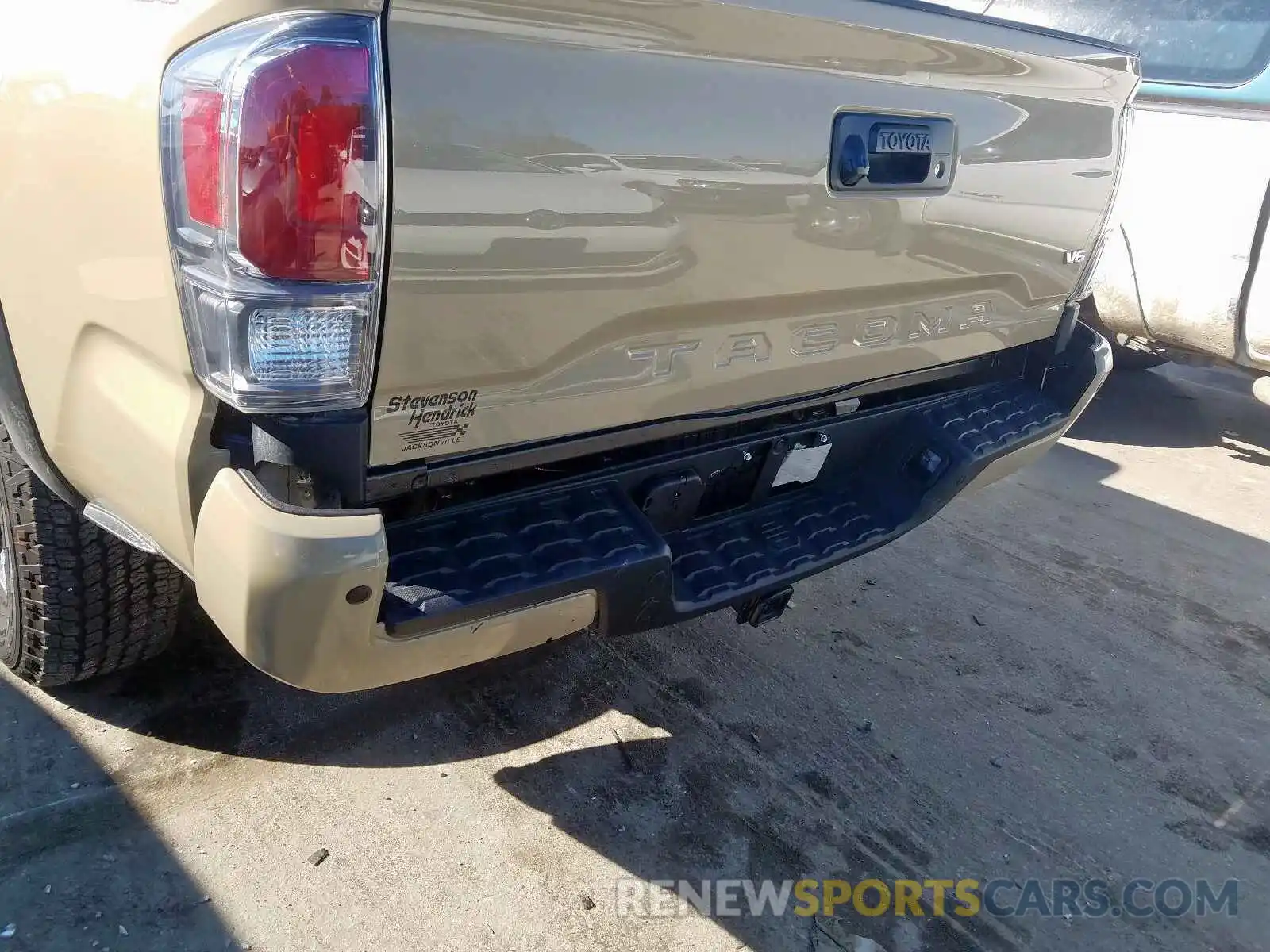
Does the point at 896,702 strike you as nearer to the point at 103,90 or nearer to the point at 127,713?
the point at 127,713

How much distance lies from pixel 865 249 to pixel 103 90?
1.43 metres

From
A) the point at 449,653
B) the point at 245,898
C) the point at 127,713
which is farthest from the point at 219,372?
the point at 127,713

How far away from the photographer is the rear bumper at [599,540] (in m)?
1.46

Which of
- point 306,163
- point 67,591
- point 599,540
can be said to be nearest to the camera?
point 306,163

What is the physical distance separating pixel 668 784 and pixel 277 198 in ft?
5.62

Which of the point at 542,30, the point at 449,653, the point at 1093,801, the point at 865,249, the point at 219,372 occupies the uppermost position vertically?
the point at 542,30

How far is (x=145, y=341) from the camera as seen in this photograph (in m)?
1.53

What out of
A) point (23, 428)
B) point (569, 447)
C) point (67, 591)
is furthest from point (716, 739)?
point (23, 428)

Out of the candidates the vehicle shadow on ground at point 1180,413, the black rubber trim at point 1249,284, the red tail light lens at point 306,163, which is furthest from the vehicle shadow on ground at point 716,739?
the vehicle shadow on ground at point 1180,413

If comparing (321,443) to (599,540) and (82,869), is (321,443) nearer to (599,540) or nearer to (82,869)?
(599,540)

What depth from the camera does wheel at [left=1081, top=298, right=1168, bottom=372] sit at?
5.12m

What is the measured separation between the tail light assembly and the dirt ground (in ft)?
3.88

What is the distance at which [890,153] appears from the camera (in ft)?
6.57

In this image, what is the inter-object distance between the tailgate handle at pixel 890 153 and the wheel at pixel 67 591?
5.82 feet
